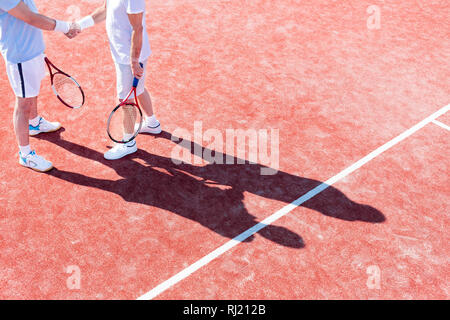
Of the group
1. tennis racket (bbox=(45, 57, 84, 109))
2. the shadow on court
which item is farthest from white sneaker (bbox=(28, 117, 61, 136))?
tennis racket (bbox=(45, 57, 84, 109))

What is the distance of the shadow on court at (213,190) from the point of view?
4699 mm

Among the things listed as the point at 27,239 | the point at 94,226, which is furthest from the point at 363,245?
the point at 27,239

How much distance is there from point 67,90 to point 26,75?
93 cm

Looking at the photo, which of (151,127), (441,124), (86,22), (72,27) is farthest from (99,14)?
(441,124)

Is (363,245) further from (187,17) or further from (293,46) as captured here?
(187,17)

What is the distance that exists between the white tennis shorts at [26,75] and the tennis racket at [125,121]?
0.90 m

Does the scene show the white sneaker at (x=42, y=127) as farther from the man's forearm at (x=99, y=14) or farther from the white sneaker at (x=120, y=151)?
the man's forearm at (x=99, y=14)

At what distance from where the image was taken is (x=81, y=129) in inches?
228

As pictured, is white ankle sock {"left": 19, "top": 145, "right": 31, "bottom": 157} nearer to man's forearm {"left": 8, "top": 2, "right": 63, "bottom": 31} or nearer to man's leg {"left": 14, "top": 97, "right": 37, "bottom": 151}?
man's leg {"left": 14, "top": 97, "right": 37, "bottom": 151}

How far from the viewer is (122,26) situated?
4449mm

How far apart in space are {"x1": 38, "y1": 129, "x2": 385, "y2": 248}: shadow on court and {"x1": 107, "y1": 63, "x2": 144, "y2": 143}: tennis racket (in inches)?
14.5

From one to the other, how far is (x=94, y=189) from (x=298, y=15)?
20.1 ft

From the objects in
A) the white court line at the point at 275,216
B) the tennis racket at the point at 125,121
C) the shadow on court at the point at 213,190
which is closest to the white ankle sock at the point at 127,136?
the tennis racket at the point at 125,121

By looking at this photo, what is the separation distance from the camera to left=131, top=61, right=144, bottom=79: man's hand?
14.9 feet
